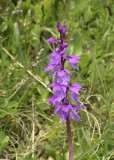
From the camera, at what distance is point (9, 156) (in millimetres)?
2395

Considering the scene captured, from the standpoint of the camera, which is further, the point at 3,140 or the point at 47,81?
the point at 47,81

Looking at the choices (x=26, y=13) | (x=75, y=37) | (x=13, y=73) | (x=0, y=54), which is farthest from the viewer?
(x=26, y=13)

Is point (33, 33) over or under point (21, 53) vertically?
over

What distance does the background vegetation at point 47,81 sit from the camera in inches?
91.9

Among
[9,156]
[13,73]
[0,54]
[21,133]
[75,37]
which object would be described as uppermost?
[75,37]

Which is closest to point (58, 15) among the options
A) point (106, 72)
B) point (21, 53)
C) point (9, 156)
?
point (21, 53)

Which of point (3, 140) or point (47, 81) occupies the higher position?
point (47, 81)

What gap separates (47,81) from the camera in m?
2.96

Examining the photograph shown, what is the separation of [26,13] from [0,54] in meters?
0.95

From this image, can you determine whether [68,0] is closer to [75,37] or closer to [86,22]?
[86,22]

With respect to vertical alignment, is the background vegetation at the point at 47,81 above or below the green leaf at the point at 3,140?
above

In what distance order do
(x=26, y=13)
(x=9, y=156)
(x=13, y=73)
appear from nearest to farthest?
(x=9, y=156)
(x=13, y=73)
(x=26, y=13)

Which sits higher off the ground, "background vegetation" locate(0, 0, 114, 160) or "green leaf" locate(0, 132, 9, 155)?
"background vegetation" locate(0, 0, 114, 160)

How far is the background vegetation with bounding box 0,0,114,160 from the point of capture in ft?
7.66
